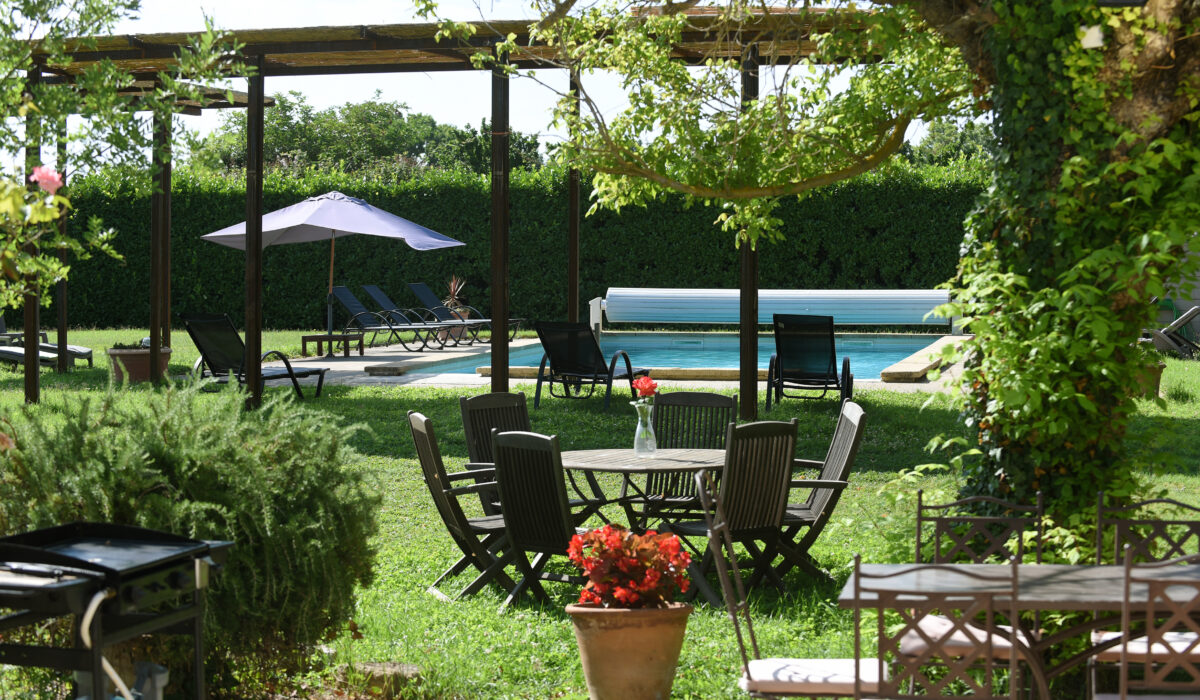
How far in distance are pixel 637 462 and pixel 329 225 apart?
9.97m

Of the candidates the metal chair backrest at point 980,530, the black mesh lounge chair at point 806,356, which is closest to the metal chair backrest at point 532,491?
the metal chair backrest at point 980,530

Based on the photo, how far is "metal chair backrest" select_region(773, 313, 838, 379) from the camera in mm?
10367

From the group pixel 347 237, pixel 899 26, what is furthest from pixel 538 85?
→ pixel 347 237

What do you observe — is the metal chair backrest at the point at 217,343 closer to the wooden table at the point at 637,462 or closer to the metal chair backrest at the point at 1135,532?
the wooden table at the point at 637,462

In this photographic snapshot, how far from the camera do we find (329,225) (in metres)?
14.6

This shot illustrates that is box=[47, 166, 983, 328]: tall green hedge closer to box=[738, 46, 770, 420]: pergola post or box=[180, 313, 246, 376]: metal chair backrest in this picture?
box=[180, 313, 246, 376]: metal chair backrest

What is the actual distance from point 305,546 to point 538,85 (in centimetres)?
368

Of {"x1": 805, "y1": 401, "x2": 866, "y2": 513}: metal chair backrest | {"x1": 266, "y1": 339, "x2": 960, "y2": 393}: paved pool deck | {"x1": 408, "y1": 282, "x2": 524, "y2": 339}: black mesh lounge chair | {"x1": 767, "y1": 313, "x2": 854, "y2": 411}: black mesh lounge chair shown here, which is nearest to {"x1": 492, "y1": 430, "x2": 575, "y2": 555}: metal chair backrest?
{"x1": 805, "y1": 401, "x2": 866, "y2": 513}: metal chair backrest

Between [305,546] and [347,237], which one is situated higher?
[347,237]

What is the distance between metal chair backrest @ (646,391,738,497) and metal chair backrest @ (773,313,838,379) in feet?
13.2

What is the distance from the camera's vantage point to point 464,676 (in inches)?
159

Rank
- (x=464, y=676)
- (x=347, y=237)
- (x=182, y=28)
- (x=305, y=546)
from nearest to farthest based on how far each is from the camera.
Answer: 1. (x=305, y=546)
2. (x=464, y=676)
3. (x=182, y=28)
4. (x=347, y=237)

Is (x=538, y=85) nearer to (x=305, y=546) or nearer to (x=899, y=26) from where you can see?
(x=899, y=26)

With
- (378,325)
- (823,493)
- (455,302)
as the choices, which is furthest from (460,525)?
(455,302)
